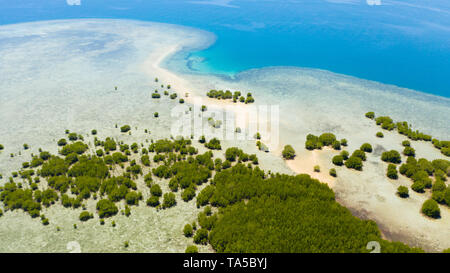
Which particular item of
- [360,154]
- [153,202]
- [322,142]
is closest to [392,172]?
[360,154]

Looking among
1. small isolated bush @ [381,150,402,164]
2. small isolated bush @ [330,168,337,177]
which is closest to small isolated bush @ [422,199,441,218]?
small isolated bush @ [381,150,402,164]

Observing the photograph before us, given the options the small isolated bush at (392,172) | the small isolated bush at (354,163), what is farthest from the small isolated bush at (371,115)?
the small isolated bush at (392,172)

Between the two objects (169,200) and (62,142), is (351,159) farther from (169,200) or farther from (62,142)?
(62,142)

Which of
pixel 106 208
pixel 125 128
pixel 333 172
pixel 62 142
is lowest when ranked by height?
pixel 106 208

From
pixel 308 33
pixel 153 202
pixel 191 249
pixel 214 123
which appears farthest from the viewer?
pixel 308 33

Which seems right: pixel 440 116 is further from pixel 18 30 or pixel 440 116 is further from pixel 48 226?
pixel 18 30

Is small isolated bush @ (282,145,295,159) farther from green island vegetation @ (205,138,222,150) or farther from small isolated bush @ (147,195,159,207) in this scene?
small isolated bush @ (147,195,159,207)
